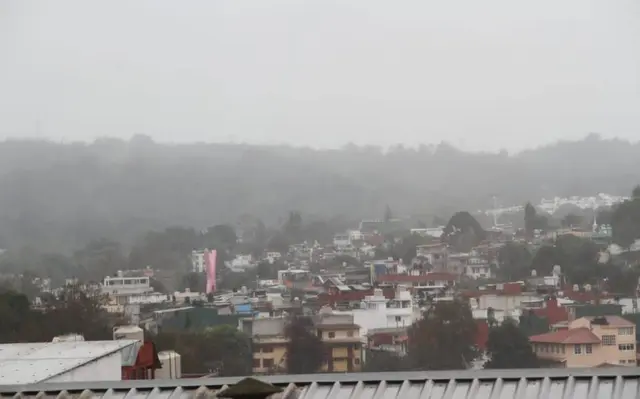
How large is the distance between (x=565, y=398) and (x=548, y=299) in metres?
7.66

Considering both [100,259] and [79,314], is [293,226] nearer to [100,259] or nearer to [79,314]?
[100,259]

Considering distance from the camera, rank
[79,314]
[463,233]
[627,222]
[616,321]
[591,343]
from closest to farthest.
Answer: [591,343] < [616,321] < [79,314] < [627,222] < [463,233]

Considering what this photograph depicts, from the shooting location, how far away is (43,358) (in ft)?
11.1

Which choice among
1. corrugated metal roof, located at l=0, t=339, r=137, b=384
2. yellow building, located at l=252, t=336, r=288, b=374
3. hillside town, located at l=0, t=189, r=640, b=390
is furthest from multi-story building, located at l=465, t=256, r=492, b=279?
corrugated metal roof, located at l=0, t=339, r=137, b=384

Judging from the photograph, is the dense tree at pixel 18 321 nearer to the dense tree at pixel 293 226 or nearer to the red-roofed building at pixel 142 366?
the dense tree at pixel 293 226

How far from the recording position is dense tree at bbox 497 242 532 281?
992 centimetres

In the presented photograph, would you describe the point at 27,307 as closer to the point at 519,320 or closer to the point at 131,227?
the point at 131,227

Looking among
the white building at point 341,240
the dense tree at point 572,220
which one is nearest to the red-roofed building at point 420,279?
the white building at point 341,240

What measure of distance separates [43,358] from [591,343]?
17.6 ft

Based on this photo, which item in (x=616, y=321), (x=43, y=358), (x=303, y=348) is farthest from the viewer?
(x=303, y=348)

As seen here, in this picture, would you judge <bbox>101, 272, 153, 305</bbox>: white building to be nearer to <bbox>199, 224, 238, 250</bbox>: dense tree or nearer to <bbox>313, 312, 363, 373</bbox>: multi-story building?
<bbox>199, 224, 238, 250</bbox>: dense tree

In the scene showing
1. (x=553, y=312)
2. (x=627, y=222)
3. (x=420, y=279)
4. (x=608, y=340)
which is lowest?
(x=608, y=340)

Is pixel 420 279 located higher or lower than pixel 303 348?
higher

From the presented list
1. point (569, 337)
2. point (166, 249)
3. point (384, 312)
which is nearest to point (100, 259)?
point (166, 249)
